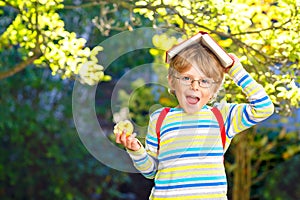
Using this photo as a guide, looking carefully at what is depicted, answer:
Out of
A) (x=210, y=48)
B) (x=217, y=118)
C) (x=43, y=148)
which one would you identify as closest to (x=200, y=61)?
(x=210, y=48)

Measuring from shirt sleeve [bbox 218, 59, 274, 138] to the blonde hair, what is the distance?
0.05 m

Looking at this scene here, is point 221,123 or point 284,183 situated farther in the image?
point 284,183

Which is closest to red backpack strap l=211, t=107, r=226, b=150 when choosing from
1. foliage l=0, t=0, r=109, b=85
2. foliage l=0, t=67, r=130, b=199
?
foliage l=0, t=0, r=109, b=85

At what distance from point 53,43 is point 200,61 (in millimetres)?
1233

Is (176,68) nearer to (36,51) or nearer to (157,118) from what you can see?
(157,118)

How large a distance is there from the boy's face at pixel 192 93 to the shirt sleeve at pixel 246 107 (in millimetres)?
97

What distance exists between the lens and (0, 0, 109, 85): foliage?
2.88 meters

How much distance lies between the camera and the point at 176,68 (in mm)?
2146

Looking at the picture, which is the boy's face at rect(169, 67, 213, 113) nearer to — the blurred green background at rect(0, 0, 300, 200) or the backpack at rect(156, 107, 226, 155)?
the backpack at rect(156, 107, 226, 155)

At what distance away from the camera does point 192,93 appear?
2.10m

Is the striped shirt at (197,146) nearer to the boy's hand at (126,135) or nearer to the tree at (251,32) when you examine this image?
the boy's hand at (126,135)

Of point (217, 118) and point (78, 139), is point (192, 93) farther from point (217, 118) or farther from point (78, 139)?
point (78, 139)

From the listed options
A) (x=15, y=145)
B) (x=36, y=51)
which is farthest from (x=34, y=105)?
(x=36, y=51)

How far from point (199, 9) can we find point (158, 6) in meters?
A: 0.19
